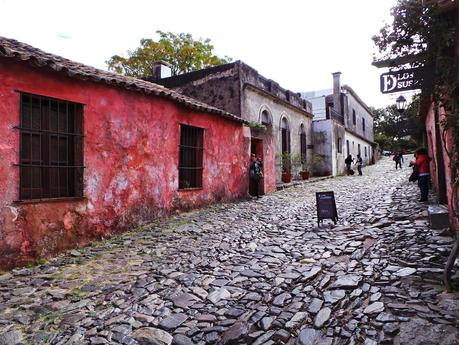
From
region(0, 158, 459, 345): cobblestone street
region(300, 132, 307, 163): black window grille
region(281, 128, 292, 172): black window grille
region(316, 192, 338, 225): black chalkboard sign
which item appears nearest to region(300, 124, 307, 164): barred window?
region(300, 132, 307, 163): black window grille

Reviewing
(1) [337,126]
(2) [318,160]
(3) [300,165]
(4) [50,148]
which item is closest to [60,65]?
(4) [50,148]

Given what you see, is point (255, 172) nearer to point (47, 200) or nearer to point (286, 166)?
point (286, 166)

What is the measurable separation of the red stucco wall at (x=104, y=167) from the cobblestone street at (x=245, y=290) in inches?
18.2

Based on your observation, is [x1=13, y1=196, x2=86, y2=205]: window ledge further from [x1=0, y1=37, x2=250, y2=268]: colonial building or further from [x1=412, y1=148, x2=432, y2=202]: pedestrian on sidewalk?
[x1=412, y1=148, x2=432, y2=202]: pedestrian on sidewalk

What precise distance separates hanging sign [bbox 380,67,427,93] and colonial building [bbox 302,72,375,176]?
1697cm

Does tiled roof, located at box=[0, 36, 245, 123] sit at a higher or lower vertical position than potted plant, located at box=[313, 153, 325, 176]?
higher

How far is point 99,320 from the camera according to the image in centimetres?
349

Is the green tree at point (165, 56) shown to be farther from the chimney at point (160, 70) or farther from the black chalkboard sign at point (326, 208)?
the black chalkboard sign at point (326, 208)

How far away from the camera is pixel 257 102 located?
15141mm

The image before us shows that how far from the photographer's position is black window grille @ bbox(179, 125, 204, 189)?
938 centimetres

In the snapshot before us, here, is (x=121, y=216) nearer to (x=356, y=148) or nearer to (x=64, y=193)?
(x=64, y=193)

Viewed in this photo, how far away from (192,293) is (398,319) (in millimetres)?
2323

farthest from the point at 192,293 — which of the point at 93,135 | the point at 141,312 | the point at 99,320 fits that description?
the point at 93,135

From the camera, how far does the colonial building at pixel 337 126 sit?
2116 cm
